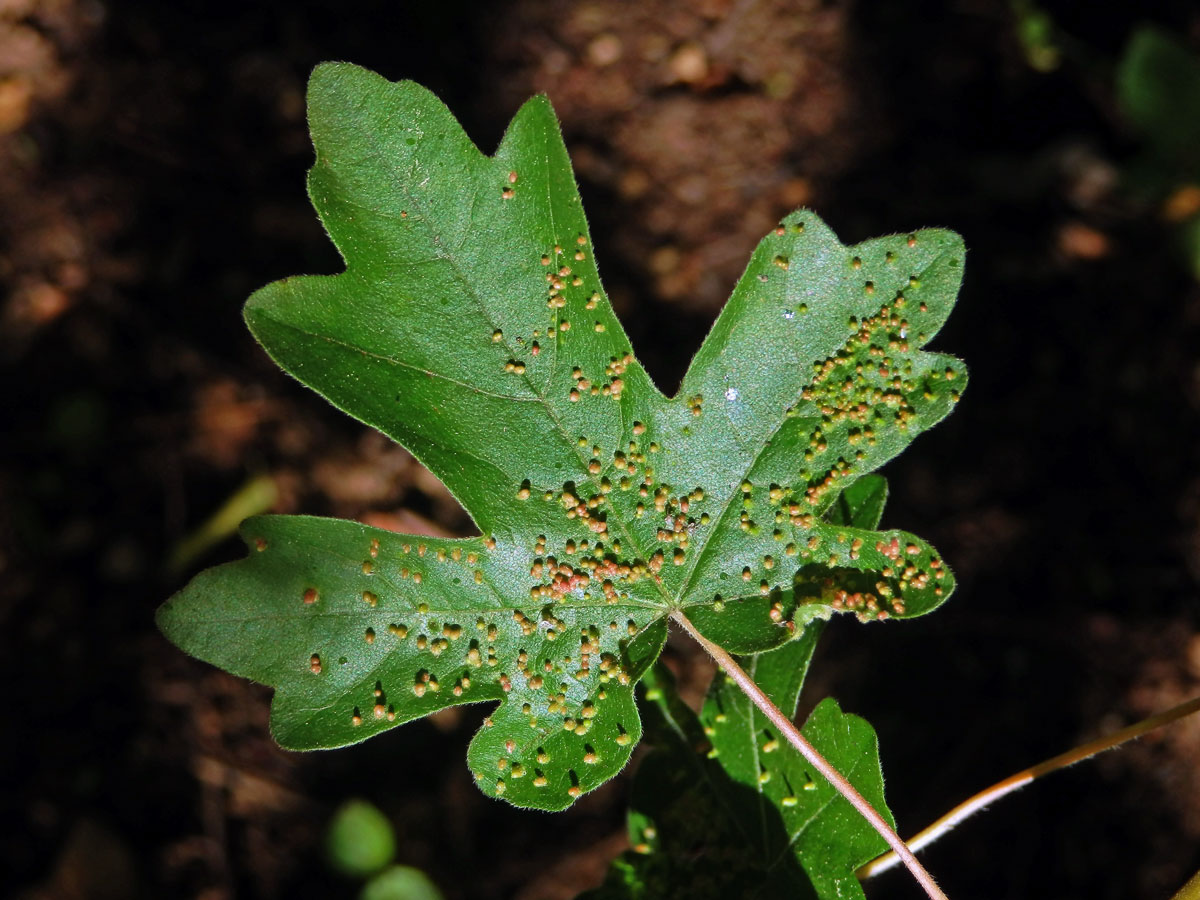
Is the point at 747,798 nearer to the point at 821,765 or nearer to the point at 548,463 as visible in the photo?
the point at 821,765

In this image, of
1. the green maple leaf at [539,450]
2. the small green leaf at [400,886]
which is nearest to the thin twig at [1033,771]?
the green maple leaf at [539,450]

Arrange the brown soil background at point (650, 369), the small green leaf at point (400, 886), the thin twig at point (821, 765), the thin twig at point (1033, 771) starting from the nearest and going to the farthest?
the thin twig at point (821, 765), the thin twig at point (1033, 771), the small green leaf at point (400, 886), the brown soil background at point (650, 369)

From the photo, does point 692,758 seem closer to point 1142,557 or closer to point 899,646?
point 899,646

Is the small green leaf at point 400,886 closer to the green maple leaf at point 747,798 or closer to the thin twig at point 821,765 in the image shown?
the green maple leaf at point 747,798

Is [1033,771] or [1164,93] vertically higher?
[1164,93]

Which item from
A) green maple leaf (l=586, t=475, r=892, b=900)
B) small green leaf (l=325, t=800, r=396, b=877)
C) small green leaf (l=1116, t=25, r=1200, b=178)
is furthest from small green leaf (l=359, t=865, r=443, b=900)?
small green leaf (l=1116, t=25, r=1200, b=178)

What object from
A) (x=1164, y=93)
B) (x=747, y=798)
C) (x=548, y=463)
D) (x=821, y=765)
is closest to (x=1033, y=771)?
(x=821, y=765)

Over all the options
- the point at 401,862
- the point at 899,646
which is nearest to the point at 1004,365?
the point at 899,646
